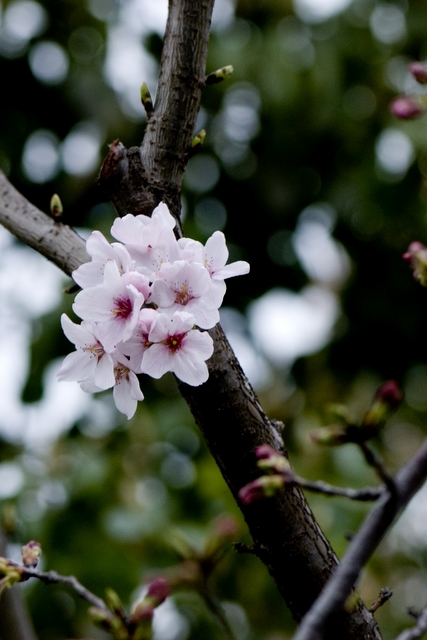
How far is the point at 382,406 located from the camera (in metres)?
0.56

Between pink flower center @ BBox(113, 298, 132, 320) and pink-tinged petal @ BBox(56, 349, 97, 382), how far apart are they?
0.27ft

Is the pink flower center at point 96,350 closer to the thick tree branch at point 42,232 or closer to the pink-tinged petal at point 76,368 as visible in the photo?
the pink-tinged petal at point 76,368

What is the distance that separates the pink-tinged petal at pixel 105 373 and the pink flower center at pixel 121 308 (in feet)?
0.17

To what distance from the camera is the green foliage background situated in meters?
2.21

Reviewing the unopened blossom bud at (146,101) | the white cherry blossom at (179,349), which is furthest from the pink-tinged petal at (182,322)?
the unopened blossom bud at (146,101)

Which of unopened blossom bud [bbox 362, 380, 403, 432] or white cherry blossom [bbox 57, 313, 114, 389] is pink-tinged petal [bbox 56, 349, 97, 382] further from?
unopened blossom bud [bbox 362, 380, 403, 432]

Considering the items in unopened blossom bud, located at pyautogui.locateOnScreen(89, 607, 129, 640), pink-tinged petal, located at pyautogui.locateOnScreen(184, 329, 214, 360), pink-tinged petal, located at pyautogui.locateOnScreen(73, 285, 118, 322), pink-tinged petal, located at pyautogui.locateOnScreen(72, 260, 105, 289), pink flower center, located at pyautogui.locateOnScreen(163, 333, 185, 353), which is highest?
pink-tinged petal, located at pyautogui.locateOnScreen(72, 260, 105, 289)

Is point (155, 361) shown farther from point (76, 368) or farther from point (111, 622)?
point (111, 622)

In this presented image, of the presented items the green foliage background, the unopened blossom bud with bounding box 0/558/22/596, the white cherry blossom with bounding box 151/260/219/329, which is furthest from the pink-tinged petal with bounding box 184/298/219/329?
the green foliage background

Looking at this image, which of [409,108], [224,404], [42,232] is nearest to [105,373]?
[224,404]

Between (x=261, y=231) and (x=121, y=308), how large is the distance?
1.87 metres

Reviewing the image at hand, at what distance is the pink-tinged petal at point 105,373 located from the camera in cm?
83

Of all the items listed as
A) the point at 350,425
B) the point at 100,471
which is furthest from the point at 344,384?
the point at 350,425

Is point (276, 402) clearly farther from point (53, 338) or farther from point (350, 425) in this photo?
point (350, 425)
